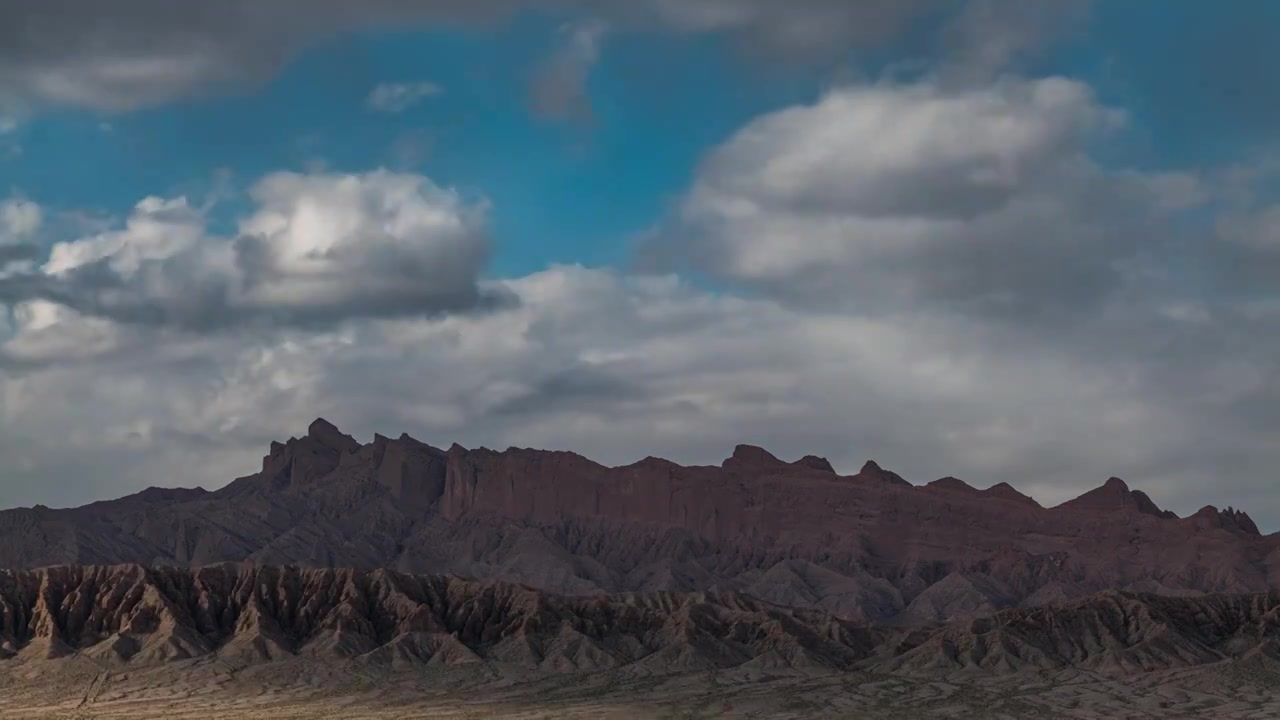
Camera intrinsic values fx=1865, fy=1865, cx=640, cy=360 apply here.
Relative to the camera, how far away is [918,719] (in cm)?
19362

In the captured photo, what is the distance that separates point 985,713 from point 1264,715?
2868cm

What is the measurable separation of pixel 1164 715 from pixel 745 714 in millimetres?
44996

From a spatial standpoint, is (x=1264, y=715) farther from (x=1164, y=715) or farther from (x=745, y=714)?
(x=745, y=714)

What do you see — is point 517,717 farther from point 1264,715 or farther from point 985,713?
point 1264,715

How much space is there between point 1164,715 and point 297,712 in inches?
3639

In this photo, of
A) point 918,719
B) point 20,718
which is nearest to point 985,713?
point 918,719

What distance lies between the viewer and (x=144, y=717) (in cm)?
19125

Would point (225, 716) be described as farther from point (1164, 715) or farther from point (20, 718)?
point (1164, 715)

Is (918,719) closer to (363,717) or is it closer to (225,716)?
(363,717)

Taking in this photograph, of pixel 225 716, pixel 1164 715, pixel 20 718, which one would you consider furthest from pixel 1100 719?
pixel 20 718

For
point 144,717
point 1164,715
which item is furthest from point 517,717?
point 1164,715

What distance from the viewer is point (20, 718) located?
191 m

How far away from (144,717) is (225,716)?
27.5ft

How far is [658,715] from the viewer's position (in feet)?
648
